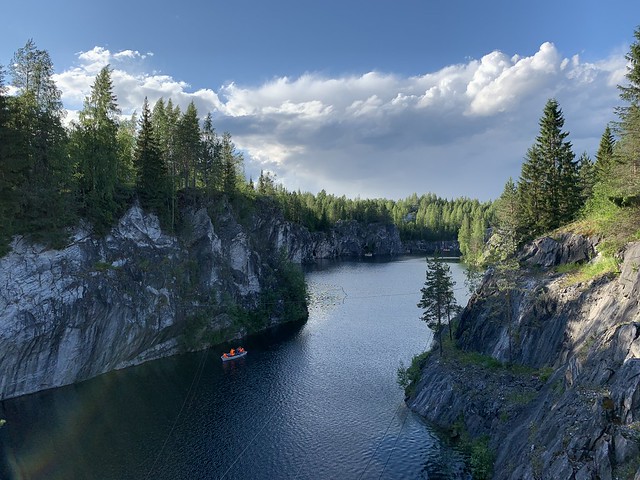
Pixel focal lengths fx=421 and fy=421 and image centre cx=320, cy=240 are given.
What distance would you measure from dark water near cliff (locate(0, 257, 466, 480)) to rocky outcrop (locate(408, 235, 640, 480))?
4.84 meters

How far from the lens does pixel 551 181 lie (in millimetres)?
49812

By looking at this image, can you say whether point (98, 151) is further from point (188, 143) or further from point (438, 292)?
point (438, 292)

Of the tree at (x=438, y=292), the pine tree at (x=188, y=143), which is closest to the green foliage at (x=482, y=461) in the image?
the tree at (x=438, y=292)

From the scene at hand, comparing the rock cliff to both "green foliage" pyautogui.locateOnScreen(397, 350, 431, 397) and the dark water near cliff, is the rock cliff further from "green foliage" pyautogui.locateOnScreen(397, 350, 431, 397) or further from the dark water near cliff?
"green foliage" pyautogui.locateOnScreen(397, 350, 431, 397)

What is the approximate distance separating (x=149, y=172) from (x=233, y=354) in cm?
2755

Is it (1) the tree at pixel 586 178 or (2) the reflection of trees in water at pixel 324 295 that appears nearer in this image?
(1) the tree at pixel 586 178

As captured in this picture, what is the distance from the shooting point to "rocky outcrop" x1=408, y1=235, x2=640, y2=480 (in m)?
18.5

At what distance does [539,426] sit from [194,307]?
4805 centimetres

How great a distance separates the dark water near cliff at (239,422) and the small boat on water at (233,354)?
2.64 ft

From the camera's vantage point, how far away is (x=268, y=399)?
45.1m

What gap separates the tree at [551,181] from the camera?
48188 millimetres

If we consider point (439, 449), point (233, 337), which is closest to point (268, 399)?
point (439, 449)

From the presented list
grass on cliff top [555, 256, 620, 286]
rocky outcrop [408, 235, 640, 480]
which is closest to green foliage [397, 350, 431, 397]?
rocky outcrop [408, 235, 640, 480]

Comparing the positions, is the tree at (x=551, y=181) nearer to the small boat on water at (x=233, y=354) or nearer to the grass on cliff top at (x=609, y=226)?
the grass on cliff top at (x=609, y=226)
